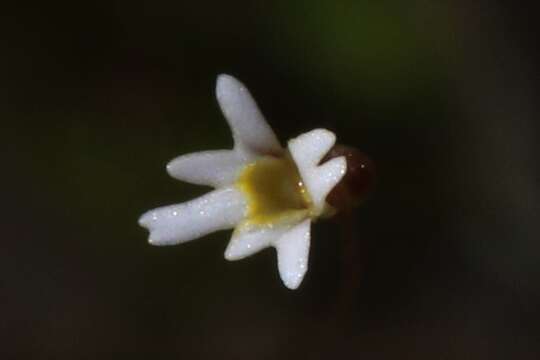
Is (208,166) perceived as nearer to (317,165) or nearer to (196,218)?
(196,218)

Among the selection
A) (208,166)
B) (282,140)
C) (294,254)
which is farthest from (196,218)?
(282,140)

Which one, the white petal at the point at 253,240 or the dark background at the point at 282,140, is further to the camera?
the dark background at the point at 282,140

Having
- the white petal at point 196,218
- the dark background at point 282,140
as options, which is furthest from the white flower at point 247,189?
the dark background at point 282,140

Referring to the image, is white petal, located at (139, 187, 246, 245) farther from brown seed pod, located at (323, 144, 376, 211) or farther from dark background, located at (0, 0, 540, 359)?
dark background, located at (0, 0, 540, 359)

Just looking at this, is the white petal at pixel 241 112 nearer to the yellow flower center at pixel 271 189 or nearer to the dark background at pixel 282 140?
the yellow flower center at pixel 271 189

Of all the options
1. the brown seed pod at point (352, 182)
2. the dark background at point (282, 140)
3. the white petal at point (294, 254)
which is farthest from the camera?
the dark background at point (282, 140)

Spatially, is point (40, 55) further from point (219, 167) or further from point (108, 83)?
point (219, 167)
